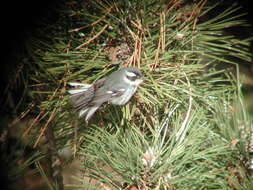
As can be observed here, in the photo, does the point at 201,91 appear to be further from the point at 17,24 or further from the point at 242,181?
the point at 17,24

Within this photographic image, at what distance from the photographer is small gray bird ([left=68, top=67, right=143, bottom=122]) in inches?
32.4

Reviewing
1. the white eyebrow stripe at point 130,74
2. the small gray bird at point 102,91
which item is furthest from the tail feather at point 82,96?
the white eyebrow stripe at point 130,74

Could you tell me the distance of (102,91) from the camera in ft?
3.12

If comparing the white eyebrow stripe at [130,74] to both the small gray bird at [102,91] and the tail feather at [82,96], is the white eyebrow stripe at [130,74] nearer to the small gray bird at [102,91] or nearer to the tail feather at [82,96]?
the small gray bird at [102,91]

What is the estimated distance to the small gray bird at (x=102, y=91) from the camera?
2.70 feet

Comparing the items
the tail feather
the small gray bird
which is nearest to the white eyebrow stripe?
the small gray bird

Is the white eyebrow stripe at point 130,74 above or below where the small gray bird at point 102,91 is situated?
above

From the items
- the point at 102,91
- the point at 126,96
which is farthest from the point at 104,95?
the point at 126,96

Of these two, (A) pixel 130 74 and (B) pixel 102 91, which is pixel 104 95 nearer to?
(B) pixel 102 91

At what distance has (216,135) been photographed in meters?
0.71

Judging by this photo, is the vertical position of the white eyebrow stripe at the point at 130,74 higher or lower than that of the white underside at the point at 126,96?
higher

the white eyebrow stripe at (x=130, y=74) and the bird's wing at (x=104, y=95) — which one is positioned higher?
the white eyebrow stripe at (x=130, y=74)

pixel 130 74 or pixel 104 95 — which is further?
pixel 104 95

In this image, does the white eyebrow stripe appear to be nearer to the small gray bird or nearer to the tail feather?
the small gray bird
